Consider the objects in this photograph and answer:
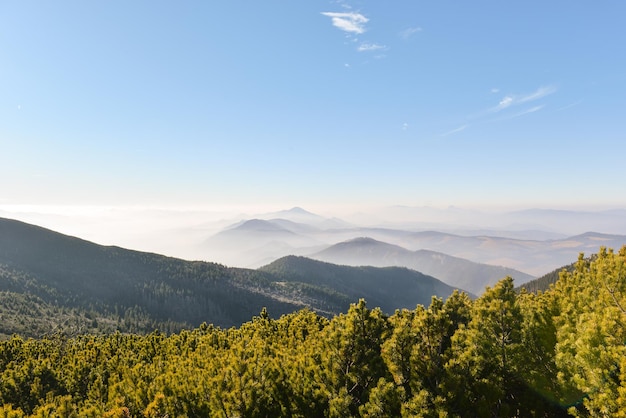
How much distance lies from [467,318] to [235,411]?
1825 cm

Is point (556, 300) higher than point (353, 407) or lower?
higher

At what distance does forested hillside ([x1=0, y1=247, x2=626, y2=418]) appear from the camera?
19203mm

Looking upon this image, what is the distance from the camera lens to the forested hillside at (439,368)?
1920cm

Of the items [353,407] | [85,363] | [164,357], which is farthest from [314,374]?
[85,363]

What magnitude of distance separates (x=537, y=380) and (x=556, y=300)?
34.4 feet

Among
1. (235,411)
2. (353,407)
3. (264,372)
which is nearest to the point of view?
(353,407)

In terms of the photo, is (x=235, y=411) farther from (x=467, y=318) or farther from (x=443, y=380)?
(x=467, y=318)

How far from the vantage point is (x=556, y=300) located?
32.0 meters

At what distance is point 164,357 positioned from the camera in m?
49.7

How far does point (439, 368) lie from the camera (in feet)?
64.1

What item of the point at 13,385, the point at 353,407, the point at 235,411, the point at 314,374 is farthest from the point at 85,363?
the point at 353,407

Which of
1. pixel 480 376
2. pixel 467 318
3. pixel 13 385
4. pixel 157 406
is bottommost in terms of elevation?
pixel 13 385

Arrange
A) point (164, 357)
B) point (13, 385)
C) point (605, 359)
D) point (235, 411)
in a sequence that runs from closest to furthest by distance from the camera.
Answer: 1. point (605, 359)
2. point (235, 411)
3. point (13, 385)
4. point (164, 357)

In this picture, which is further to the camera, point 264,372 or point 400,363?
point 264,372
